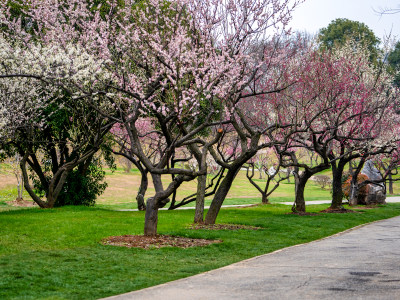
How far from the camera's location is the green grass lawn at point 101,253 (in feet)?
26.1

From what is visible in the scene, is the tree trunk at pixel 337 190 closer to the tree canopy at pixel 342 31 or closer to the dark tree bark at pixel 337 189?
the dark tree bark at pixel 337 189

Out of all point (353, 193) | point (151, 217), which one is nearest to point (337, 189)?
point (353, 193)

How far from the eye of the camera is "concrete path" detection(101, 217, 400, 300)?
7.17 m

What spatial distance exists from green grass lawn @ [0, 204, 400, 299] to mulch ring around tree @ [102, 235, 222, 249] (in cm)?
42

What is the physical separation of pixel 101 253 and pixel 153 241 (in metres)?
2.22

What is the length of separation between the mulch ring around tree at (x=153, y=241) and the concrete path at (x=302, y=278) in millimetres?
2508

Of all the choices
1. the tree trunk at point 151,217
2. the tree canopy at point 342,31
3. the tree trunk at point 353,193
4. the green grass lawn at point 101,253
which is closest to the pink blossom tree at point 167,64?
the tree trunk at point 151,217

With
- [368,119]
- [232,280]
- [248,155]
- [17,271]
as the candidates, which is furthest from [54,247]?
[368,119]

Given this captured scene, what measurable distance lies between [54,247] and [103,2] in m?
15.1

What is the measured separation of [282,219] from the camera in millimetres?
20359

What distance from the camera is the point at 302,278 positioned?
841 cm

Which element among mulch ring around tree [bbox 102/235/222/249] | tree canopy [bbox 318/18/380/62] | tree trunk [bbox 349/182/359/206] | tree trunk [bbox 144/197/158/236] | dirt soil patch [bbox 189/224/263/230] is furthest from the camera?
tree canopy [bbox 318/18/380/62]

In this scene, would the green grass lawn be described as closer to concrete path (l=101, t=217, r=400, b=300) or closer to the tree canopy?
concrete path (l=101, t=217, r=400, b=300)

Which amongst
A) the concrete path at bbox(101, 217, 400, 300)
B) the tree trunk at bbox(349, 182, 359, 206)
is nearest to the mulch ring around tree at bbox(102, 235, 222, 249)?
the concrete path at bbox(101, 217, 400, 300)
